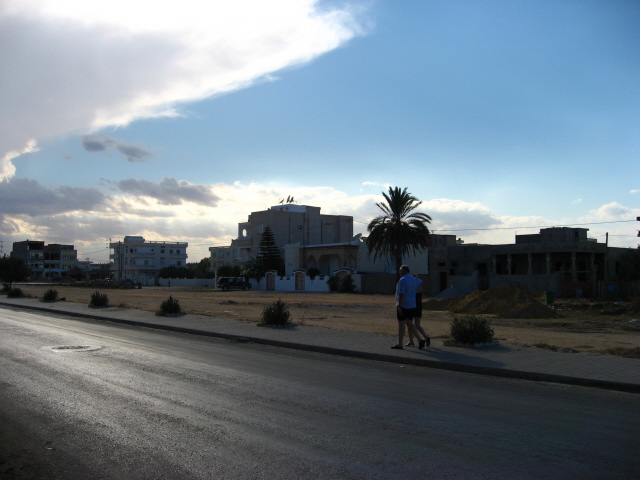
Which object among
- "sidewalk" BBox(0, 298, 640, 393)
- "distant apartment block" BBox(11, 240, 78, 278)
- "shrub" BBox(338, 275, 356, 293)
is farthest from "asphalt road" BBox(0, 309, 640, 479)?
"distant apartment block" BBox(11, 240, 78, 278)

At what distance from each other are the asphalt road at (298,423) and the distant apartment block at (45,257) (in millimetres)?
150417

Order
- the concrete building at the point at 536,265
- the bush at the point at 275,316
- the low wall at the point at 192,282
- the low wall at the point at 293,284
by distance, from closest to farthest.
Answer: the bush at the point at 275,316 → the concrete building at the point at 536,265 → the low wall at the point at 293,284 → the low wall at the point at 192,282

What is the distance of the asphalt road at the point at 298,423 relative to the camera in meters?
4.64

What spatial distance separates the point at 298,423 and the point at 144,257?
4741 inches

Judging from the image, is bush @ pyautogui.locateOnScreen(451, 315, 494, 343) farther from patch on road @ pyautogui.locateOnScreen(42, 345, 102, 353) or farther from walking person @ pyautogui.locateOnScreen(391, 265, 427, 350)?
patch on road @ pyautogui.locateOnScreen(42, 345, 102, 353)

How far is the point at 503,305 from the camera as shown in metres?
27.7

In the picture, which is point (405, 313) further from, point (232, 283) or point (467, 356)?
point (232, 283)

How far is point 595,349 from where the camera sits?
11.8 meters

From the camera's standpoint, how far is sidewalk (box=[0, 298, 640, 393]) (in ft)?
28.2

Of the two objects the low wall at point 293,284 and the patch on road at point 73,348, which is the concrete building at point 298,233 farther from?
the patch on road at point 73,348

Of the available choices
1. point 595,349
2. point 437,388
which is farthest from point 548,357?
point 437,388

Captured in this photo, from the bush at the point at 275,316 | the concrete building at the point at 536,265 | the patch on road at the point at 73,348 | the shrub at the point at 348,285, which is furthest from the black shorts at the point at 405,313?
the shrub at the point at 348,285

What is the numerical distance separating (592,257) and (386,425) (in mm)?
47132

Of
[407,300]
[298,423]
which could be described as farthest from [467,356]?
[298,423]
